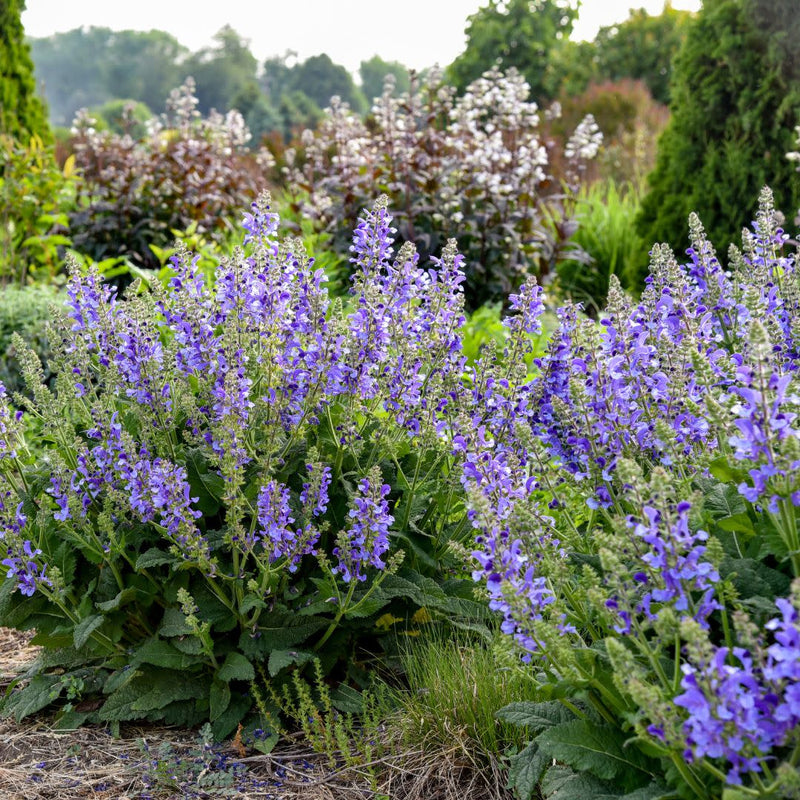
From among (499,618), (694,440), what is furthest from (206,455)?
(694,440)

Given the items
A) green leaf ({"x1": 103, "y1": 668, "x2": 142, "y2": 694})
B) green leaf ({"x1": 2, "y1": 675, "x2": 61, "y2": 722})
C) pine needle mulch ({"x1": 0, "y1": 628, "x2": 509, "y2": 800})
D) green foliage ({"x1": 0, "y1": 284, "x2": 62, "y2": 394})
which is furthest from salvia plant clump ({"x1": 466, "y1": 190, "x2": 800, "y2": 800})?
green foliage ({"x1": 0, "y1": 284, "x2": 62, "y2": 394})

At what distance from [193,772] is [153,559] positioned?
0.61 meters

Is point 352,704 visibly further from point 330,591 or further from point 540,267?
point 540,267

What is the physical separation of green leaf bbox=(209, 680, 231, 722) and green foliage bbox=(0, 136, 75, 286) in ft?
16.3

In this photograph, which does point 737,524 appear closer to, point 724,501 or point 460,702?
point 724,501

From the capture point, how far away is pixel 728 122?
6.54 metres

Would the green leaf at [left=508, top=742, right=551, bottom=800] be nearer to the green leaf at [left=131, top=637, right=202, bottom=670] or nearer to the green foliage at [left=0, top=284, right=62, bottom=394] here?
the green leaf at [left=131, top=637, right=202, bottom=670]

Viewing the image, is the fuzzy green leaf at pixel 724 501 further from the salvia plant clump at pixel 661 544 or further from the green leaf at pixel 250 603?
the green leaf at pixel 250 603

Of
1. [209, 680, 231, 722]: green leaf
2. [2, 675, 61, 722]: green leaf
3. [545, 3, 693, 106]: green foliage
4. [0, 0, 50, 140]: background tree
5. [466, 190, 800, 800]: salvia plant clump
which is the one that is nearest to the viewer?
[466, 190, 800, 800]: salvia plant clump

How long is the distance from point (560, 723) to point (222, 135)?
9075 mm

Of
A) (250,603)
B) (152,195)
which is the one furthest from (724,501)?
(152,195)

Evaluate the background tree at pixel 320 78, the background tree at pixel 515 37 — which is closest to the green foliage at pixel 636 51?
the background tree at pixel 515 37

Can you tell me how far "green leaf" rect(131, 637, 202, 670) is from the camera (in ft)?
8.36

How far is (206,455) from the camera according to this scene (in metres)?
2.46
